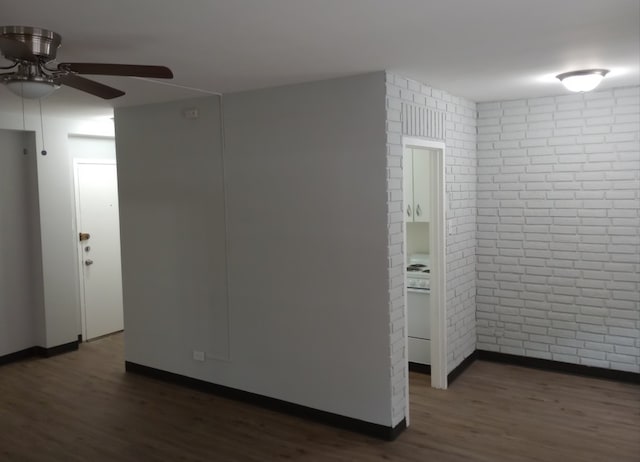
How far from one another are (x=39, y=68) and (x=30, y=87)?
0.10 meters

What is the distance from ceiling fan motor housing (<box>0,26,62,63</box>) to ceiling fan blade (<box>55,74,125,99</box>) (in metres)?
0.11

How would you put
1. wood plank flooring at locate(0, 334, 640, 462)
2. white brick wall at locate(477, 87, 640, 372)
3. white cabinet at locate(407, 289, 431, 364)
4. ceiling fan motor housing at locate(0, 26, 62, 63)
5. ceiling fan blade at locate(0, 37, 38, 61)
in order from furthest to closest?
white cabinet at locate(407, 289, 431, 364) → white brick wall at locate(477, 87, 640, 372) → wood plank flooring at locate(0, 334, 640, 462) → ceiling fan motor housing at locate(0, 26, 62, 63) → ceiling fan blade at locate(0, 37, 38, 61)

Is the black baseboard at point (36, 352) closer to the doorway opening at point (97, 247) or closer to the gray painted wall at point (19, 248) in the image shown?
the gray painted wall at point (19, 248)

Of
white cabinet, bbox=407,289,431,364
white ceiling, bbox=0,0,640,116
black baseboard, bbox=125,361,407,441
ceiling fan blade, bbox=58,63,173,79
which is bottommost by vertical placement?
black baseboard, bbox=125,361,407,441

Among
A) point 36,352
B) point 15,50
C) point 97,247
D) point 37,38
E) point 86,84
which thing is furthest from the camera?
point 97,247

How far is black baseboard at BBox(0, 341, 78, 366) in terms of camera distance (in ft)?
17.1

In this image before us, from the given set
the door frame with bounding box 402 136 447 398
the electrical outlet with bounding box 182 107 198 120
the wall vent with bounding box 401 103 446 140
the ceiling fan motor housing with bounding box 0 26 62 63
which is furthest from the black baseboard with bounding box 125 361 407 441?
the ceiling fan motor housing with bounding box 0 26 62 63

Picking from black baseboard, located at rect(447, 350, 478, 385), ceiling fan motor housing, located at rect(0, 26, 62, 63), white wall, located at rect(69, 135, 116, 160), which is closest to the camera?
ceiling fan motor housing, located at rect(0, 26, 62, 63)

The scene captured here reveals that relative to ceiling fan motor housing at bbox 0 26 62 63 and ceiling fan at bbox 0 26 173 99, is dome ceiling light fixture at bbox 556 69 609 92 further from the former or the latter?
ceiling fan motor housing at bbox 0 26 62 63

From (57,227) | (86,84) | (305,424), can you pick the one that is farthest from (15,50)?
(57,227)

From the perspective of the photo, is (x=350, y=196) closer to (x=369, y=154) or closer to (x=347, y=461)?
(x=369, y=154)

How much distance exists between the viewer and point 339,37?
8.39ft

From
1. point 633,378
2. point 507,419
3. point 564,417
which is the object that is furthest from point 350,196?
point 633,378

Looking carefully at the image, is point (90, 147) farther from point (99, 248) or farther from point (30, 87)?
point (30, 87)
